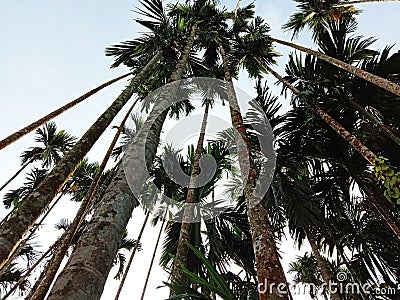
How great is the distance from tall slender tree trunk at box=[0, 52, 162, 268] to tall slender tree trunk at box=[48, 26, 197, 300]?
41 cm

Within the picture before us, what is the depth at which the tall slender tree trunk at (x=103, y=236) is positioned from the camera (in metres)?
2.16

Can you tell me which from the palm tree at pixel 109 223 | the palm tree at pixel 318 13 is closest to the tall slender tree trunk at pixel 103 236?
the palm tree at pixel 109 223

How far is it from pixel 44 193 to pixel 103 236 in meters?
0.72

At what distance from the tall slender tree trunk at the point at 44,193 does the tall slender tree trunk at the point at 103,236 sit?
41 cm

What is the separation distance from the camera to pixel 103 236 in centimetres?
265

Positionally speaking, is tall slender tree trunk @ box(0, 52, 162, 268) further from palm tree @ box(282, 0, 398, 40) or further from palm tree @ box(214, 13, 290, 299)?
palm tree @ box(282, 0, 398, 40)

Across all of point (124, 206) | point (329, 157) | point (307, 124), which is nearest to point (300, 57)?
point (307, 124)

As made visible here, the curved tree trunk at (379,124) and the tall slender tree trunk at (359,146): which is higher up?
the curved tree trunk at (379,124)

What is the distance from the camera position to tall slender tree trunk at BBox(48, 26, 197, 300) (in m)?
2.16

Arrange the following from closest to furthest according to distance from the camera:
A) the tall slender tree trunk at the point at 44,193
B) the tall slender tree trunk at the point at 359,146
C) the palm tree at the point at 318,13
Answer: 1. the tall slender tree trunk at the point at 44,193
2. the tall slender tree trunk at the point at 359,146
3. the palm tree at the point at 318,13

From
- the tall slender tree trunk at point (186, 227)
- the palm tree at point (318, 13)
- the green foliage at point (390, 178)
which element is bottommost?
the green foliage at point (390, 178)

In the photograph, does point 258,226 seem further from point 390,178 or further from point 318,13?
point 318,13

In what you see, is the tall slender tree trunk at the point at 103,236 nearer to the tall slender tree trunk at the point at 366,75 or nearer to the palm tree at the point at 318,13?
the tall slender tree trunk at the point at 366,75

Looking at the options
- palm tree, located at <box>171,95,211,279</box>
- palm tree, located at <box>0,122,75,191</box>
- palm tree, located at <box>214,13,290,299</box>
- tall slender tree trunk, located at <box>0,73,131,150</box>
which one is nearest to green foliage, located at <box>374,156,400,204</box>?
palm tree, located at <box>214,13,290,299</box>
